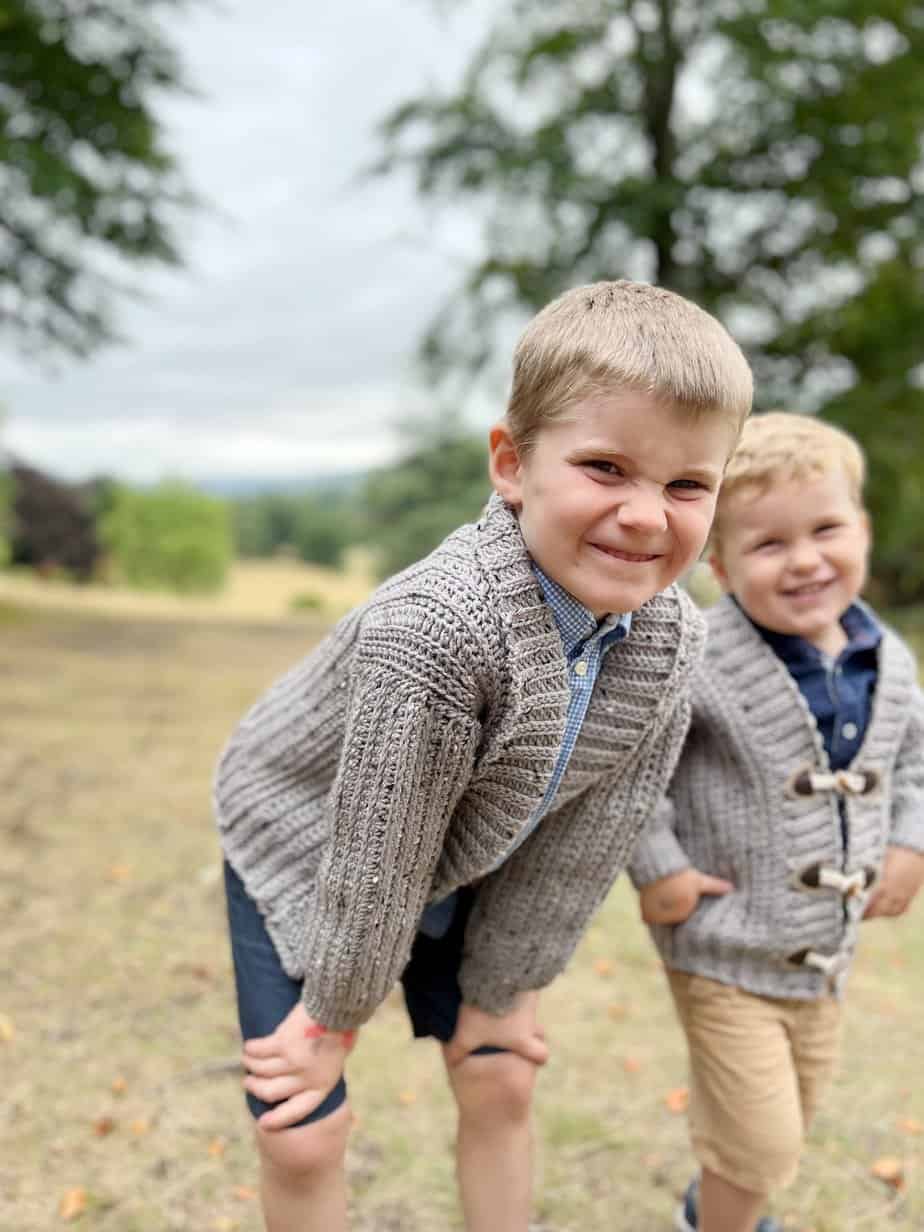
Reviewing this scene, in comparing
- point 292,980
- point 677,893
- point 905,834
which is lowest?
point 292,980

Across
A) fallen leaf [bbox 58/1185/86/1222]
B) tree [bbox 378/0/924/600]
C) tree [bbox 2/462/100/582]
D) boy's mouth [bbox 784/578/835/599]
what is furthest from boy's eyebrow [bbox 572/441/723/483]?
tree [bbox 2/462/100/582]

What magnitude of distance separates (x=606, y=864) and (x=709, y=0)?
1187 cm

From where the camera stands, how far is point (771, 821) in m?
2.25

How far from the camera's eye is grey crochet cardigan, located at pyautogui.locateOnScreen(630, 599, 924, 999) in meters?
2.23

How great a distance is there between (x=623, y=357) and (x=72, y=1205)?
2372 mm

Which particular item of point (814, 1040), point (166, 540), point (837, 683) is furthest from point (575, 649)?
point (166, 540)

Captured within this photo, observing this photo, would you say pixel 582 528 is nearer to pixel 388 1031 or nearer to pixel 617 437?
pixel 617 437

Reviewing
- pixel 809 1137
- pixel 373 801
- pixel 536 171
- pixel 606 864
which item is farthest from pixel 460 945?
pixel 536 171

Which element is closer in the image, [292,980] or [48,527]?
[292,980]

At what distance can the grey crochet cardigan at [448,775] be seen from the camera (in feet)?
5.41

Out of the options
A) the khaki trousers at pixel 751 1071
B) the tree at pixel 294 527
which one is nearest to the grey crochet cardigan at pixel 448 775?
the khaki trousers at pixel 751 1071

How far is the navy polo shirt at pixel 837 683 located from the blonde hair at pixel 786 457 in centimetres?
30

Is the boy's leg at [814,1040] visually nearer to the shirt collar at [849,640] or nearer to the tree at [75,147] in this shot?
the shirt collar at [849,640]

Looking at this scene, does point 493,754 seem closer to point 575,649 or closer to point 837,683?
point 575,649
